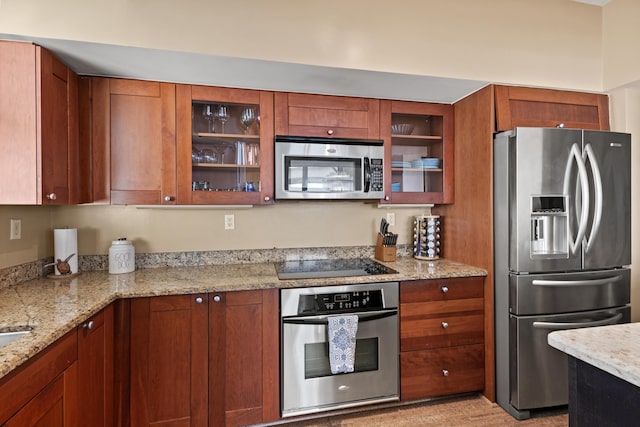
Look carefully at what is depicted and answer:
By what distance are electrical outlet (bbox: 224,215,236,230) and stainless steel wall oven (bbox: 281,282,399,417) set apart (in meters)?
0.80

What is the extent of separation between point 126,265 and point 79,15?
1417 millimetres

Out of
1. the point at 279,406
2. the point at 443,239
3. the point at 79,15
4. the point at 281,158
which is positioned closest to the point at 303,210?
the point at 281,158

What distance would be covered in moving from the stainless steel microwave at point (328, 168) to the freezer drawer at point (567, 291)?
1.07m

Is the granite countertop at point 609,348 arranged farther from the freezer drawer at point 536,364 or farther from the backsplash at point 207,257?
the backsplash at point 207,257

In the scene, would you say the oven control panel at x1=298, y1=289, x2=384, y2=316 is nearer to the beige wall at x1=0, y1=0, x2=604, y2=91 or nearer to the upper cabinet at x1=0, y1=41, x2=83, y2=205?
the beige wall at x1=0, y1=0, x2=604, y2=91

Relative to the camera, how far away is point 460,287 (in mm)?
2221

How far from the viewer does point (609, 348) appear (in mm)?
897

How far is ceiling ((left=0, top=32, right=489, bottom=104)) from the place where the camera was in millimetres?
1716

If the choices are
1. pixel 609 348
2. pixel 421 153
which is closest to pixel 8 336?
pixel 609 348

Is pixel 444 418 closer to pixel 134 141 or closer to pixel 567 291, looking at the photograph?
pixel 567 291

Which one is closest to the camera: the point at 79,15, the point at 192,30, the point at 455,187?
the point at 79,15

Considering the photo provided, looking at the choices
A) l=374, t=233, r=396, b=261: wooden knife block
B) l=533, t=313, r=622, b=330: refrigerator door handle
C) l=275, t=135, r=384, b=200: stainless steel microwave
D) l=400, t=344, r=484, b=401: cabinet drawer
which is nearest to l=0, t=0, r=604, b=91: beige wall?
l=275, t=135, r=384, b=200: stainless steel microwave

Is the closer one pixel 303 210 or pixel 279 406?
pixel 279 406

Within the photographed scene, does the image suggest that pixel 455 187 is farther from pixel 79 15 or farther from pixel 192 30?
pixel 79 15
